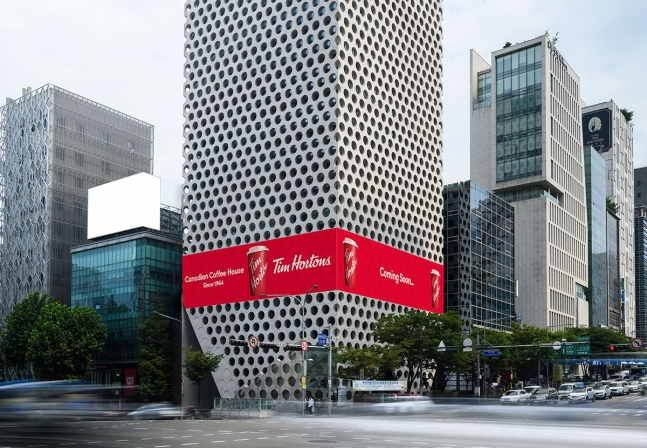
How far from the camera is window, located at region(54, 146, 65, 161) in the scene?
122 meters

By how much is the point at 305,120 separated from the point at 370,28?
13926mm

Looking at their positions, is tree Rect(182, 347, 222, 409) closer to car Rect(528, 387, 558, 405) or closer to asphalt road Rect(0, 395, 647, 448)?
car Rect(528, 387, 558, 405)

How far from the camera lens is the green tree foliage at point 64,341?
90.6 metres

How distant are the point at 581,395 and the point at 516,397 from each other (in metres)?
5.98

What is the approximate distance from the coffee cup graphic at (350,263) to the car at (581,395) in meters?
23.7

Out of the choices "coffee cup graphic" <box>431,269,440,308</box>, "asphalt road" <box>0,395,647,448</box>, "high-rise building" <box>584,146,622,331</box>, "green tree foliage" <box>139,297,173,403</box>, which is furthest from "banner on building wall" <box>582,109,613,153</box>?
"asphalt road" <box>0,395,647,448</box>


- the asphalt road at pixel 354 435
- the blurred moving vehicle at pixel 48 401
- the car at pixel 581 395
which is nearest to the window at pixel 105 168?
the car at pixel 581 395

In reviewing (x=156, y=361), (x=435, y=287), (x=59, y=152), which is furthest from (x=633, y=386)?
(x=59, y=152)

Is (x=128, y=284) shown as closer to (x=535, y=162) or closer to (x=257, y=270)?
(x=257, y=270)

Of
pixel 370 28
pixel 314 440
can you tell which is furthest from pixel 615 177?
pixel 314 440

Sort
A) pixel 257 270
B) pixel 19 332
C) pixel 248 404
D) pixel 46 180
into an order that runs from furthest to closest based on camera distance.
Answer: pixel 46 180, pixel 19 332, pixel 257 270, pixel 248 404

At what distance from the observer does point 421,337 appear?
79.1 m

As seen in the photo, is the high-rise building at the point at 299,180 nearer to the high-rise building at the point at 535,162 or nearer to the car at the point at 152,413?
the car at the point at 152,413

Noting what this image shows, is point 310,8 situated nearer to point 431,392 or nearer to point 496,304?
point 431,392
